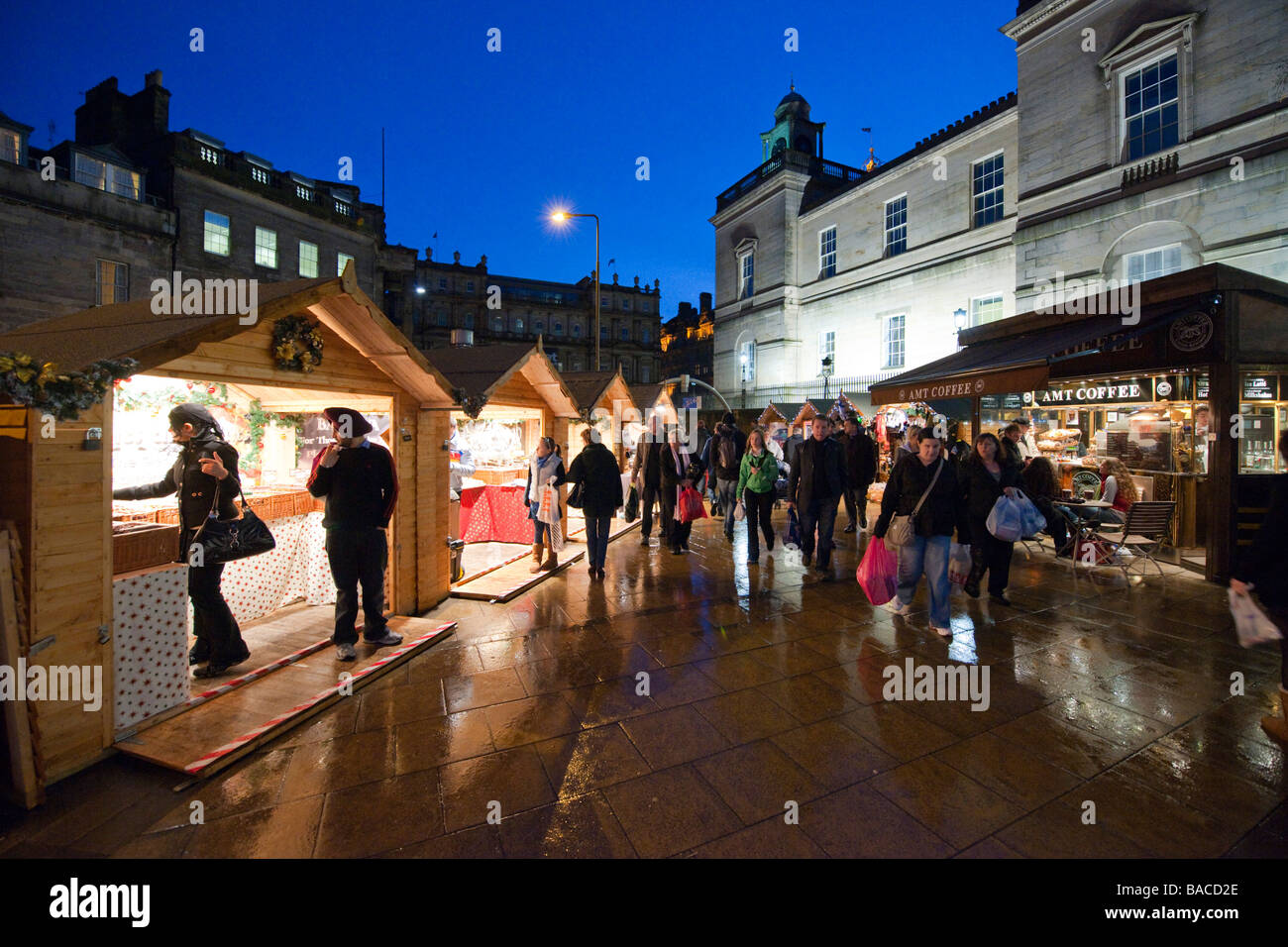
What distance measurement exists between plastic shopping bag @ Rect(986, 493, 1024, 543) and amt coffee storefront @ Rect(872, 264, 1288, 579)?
11.4 ft

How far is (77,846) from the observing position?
271 cm

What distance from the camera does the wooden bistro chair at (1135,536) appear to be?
7168 mm

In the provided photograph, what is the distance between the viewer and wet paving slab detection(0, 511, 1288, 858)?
2.73 m

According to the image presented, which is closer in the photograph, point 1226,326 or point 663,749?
point 663,749

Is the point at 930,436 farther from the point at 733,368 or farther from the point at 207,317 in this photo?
the point at 733,368

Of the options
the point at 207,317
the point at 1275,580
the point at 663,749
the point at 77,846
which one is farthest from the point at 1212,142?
the point at 77,846

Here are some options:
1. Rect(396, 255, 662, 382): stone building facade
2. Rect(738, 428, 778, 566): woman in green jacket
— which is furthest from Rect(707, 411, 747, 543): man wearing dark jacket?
Rect(396, 255, 662, 382): stone building facade

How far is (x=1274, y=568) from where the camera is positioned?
3.38 metres

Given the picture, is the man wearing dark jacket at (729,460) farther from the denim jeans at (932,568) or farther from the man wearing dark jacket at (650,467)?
the denim jeans at (932,568)

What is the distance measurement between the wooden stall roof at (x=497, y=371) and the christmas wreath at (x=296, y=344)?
4.54 ft

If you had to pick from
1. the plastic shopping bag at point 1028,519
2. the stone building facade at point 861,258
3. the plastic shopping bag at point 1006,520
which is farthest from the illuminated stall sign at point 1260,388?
the stone building facade at point 861,258

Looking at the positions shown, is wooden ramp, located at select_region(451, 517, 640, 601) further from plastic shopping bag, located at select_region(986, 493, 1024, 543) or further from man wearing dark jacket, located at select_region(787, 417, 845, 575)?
plastic shopping bag, located at select_region(986, 493, 1024, 543)

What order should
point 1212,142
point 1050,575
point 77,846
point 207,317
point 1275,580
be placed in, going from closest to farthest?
point 77,846 < point 1275,580 < point 207,317 < point 1050,575 < point 1212,142
